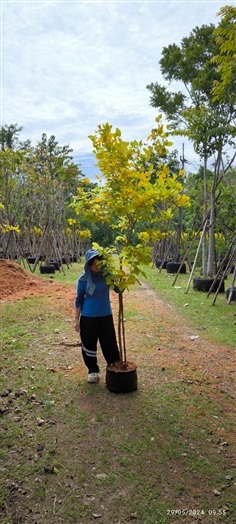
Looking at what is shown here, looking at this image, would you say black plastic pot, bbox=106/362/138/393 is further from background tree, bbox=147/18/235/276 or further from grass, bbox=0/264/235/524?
background tree, bbox=147/18/235/276

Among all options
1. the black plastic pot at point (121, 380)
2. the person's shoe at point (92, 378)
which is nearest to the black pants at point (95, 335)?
the person's shoe at point (92, 378)

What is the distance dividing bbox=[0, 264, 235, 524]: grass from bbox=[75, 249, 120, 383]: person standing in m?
0.44

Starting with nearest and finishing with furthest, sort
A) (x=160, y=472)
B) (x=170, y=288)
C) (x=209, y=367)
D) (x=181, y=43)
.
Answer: (x=160, y=472), (x=209, y=367), (x=170, y=288), (x=181, y=43)

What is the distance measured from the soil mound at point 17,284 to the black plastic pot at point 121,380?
548 centimetres

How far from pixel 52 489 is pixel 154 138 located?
10.7 feet

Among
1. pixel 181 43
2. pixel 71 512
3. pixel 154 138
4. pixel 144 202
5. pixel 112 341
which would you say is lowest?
pixel 71 512

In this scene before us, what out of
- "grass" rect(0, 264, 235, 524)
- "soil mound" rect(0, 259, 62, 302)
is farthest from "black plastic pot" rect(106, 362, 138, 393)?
"soil mound" rect(0, 259, 62, 302)

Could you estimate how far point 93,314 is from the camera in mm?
4164

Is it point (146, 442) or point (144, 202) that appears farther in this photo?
point (144, 202)

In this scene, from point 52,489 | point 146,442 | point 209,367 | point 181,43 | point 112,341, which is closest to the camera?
point 52,489

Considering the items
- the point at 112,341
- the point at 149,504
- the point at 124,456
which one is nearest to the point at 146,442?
the point at 124,456

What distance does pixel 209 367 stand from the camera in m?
4.92

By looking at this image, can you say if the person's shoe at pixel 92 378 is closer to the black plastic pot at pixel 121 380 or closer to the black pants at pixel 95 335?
the black pants at pixel 95 335

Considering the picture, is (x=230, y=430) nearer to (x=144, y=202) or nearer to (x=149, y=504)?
(x=149, y=504)
